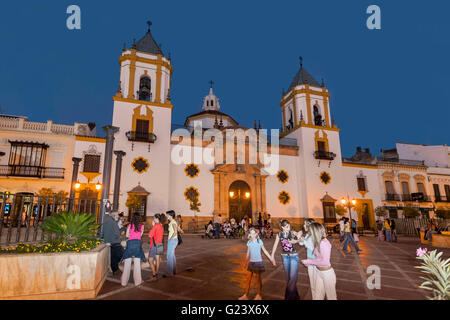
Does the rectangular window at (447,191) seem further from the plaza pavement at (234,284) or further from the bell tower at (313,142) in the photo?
the plaza pavement at (234,284)

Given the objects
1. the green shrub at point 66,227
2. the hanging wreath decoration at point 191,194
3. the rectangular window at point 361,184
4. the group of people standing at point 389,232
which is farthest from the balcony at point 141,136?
the rectangular window at point 361,184

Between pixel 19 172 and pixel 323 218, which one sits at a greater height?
pixel 19 172

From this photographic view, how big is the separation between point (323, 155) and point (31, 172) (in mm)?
25317

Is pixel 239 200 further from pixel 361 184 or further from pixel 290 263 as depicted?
pixel 290 263

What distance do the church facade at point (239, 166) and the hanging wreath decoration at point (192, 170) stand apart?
88 millimetres

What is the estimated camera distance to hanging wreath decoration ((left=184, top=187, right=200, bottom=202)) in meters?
20.2

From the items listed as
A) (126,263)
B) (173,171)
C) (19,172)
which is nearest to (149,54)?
(173,171)

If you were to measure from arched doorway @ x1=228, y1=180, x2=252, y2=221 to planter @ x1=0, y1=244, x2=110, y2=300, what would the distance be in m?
17.5

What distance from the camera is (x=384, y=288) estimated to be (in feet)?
17.2

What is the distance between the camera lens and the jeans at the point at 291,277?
4262mm

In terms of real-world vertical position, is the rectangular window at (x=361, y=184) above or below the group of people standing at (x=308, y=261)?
above

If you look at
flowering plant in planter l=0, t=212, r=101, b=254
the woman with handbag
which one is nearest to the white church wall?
the woman with handbag
